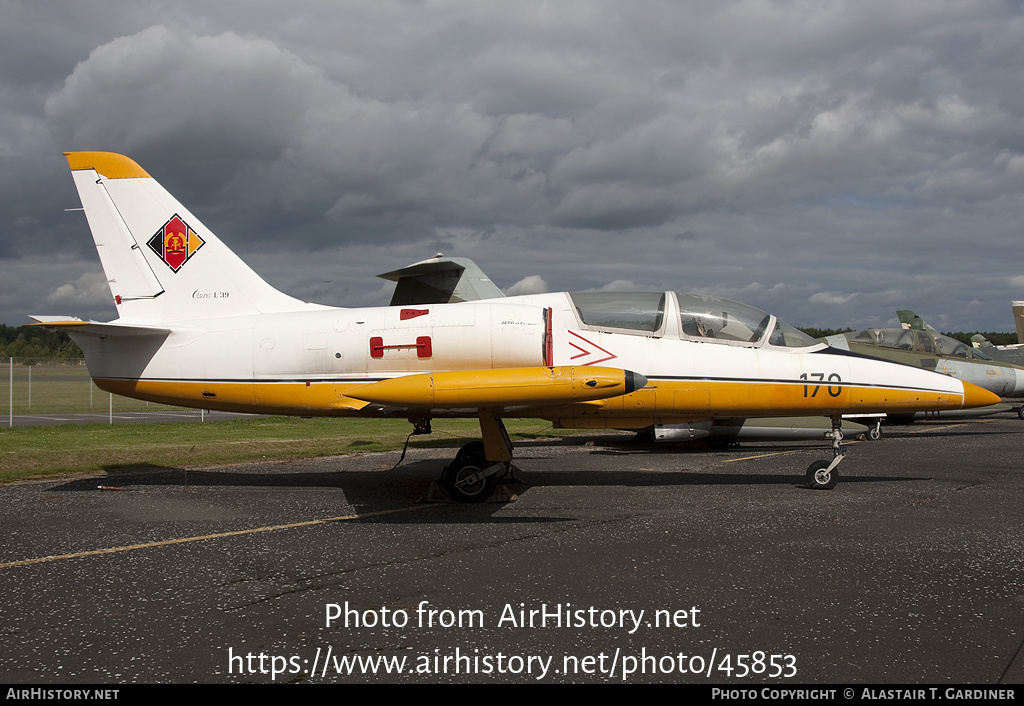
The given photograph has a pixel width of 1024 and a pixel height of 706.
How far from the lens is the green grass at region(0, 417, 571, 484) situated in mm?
12062

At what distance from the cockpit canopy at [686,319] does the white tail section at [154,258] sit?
157 inches

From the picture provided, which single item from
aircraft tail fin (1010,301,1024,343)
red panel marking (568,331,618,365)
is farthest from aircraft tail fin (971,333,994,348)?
red panel marking (568,331,618,365)

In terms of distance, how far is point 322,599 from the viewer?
4969 mm

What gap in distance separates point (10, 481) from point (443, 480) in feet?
22.3

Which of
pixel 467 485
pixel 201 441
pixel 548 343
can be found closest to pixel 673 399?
pixel 548 343

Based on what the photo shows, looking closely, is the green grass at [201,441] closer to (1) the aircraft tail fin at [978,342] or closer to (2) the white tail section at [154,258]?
(2) the white tail section at [154,258]

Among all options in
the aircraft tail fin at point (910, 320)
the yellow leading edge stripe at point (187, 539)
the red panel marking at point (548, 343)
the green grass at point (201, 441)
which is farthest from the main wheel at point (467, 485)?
the aircraft tail fin at point (910, 320)

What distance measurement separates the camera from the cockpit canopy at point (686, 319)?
877 centimetres

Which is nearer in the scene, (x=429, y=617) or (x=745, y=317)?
(x=429, y=617)

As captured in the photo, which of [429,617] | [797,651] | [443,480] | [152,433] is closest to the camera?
[797,651]

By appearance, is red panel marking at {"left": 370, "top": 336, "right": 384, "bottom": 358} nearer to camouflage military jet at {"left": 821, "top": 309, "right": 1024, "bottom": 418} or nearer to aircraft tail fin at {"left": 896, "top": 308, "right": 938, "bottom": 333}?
camouflage military jet at {"left": 821, "top": 309, "right": 1024, "bottom": 418}

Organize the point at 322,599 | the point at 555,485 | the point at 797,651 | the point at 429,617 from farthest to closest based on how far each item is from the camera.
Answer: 1. the point at 555,485
2. the point at 322,599
3. the point at 429,617
4. the point at 797,651

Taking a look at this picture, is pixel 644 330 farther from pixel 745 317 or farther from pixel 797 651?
pixel 797 651

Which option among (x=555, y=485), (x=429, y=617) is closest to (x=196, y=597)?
(x=429, y=617)
